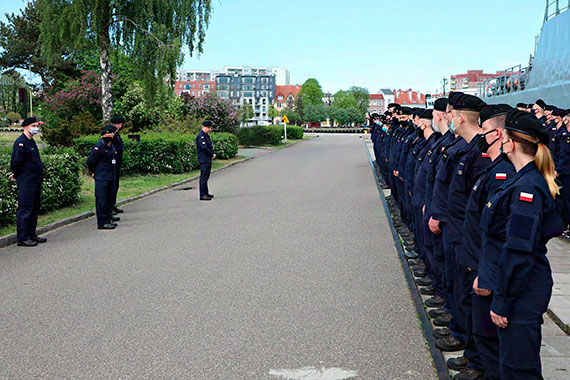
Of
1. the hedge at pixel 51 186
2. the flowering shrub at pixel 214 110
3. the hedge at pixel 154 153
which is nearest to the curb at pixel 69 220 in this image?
the hedge at pixel 51 186

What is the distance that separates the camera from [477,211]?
4.04 metres

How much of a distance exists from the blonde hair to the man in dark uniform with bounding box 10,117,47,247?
786 centimetres

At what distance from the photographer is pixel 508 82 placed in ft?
88.1

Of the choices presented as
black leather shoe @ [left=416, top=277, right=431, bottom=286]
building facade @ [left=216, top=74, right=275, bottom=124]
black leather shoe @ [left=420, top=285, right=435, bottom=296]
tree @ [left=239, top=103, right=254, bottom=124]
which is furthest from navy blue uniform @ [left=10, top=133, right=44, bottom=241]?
building facade @ [left=216, top=74, right=275, bottom=124]

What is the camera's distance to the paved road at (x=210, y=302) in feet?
15.0

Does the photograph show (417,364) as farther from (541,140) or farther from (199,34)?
(199,34)

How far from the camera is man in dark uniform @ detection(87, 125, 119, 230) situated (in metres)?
10.6

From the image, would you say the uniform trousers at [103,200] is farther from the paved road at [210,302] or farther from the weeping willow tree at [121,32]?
the weeping willow tree at [121,32]

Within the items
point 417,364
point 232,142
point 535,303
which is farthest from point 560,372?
point 232,142

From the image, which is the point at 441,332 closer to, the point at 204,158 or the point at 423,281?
the point at 423,281

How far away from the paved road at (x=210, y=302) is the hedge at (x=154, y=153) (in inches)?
311

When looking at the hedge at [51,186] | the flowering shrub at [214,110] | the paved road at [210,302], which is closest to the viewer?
the paved road at [210,302]

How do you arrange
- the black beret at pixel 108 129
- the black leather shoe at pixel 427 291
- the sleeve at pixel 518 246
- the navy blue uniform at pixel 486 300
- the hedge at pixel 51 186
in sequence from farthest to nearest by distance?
the black beret at pixel 108 129
the hedge at pixel 51 186
the black leather shoe at pixel 427 291
the navy blue uniform at pixel 486 300
the sleeve at pixel 518 246

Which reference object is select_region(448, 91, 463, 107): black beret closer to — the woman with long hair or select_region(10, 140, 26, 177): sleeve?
the woman with long hair
